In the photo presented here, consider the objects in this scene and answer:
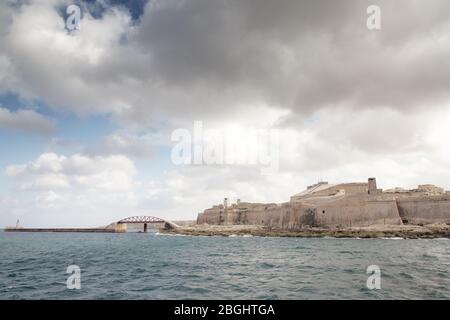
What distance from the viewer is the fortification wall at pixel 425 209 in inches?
2062

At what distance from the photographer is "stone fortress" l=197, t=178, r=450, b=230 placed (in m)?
54.2

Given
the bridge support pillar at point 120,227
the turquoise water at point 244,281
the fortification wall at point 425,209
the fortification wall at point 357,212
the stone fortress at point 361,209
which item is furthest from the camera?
the bridge support pillar at point 120,227

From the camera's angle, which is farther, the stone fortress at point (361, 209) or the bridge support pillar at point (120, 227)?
the bridge support pillar at point (120, 227)

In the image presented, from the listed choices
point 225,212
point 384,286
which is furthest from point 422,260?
point 225,212

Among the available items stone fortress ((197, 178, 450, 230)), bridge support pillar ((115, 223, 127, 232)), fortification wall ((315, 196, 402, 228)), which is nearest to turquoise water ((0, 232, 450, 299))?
stone fortress ((197, 178, 450, 230))

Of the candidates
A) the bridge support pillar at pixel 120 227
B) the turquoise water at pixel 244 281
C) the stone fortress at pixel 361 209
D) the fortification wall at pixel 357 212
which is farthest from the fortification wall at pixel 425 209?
the bridge support pillar at pixel 120 227

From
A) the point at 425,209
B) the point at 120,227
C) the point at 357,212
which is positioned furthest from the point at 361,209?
the point at 120,227

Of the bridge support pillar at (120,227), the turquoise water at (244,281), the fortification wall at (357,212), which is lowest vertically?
the bridge support pillar at (120,227)

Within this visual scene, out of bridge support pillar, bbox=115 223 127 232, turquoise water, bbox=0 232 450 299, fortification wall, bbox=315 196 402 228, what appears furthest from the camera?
bridge support pillar, bbox=115 223 127 232

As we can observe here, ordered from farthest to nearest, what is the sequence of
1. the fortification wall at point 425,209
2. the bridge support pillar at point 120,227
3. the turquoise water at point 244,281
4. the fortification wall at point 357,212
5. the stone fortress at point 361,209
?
1. the bridge support pillar at point 120,227
2. the fortification wall at point 357,212
3. the stone fortress at point 361,209
4. the fortification wall at point 425,209
5. the turquoise water at point 244,281

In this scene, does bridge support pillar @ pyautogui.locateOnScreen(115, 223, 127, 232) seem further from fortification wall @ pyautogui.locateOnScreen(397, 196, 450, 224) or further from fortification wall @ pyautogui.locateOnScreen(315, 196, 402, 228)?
fortification wall @ pyautogui.locateOnScreen(397, 196, 450, 224)

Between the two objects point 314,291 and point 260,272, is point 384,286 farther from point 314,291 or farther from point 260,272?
point 260,272

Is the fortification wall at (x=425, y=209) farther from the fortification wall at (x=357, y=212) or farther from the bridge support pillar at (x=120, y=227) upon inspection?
the bridge support pillar at (x=120, y=227)

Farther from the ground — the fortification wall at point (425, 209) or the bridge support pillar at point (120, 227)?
the fortification wall at point (425, 209)
